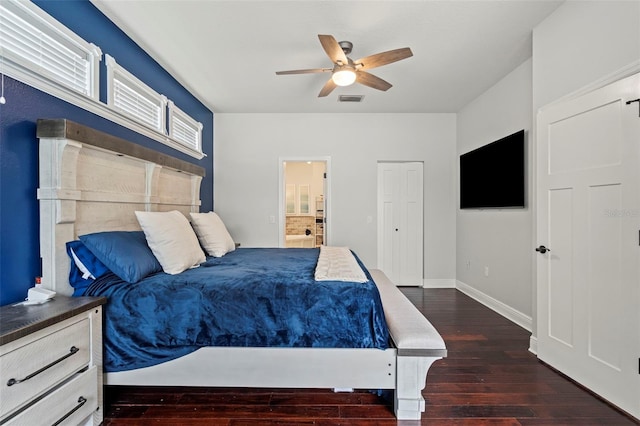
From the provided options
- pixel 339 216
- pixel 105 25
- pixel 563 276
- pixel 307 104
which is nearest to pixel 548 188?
pixel 563 276

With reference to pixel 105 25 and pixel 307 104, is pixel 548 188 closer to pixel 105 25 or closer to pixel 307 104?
pixel 307 104

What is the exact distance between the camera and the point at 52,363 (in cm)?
132

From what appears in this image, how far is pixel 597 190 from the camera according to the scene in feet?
6.34

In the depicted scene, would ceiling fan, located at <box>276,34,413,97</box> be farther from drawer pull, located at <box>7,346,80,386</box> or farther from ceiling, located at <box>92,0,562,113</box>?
drawer pull, located at <box>7,346,80,386</box>

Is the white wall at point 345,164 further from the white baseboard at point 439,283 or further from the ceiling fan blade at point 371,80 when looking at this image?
the ceiling fan blade at point 371,80

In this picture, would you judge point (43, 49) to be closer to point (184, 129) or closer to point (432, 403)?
point (184, 129)

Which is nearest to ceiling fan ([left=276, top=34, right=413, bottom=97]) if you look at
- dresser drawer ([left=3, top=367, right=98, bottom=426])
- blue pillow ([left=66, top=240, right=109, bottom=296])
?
blue pillow ([left=66, top=240, right=109, bottom=296])

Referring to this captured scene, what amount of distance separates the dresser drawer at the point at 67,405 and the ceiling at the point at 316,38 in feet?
8.14

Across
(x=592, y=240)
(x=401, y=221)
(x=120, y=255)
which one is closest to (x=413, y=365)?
(x=592, y=240)

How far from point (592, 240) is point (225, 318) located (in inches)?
96.2

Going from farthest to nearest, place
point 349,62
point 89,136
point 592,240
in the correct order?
1. point 349,62
2. point 592,240
3. point 89,136

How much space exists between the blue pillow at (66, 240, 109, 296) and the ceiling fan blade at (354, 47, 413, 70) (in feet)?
7.87

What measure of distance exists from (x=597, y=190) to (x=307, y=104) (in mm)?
3322

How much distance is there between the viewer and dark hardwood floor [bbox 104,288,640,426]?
5.54ft
